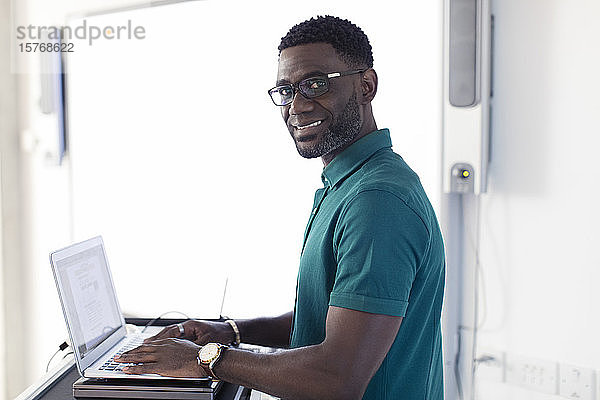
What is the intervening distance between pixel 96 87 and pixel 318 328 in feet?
5.97

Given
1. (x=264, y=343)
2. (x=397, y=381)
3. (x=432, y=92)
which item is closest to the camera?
(x=397, y=381)

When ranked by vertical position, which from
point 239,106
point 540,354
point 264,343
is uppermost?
point 239,106

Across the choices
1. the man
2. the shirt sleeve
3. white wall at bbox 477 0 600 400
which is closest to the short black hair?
the man

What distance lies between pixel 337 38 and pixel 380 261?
0.51 metres

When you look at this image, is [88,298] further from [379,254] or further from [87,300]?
[379,254]

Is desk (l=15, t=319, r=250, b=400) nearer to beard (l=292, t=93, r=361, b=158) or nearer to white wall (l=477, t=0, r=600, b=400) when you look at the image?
beard (l=292, t=93, r=361, b=158)

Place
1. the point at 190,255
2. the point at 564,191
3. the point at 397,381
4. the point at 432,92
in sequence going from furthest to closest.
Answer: the point at 190,255 → the point at 432,92 → the point at 564,191 → the point at 397,381

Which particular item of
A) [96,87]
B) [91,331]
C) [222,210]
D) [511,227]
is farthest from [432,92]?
[96,87]

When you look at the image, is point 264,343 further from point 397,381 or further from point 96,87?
point 96,87

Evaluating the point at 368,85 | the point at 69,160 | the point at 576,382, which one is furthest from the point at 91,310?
the point at 69,160

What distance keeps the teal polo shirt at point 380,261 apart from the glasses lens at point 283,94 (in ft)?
0.53

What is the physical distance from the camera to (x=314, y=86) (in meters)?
1.23

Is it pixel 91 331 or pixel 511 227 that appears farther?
pixel 511 227

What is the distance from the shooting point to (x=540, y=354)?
1.83 meters
